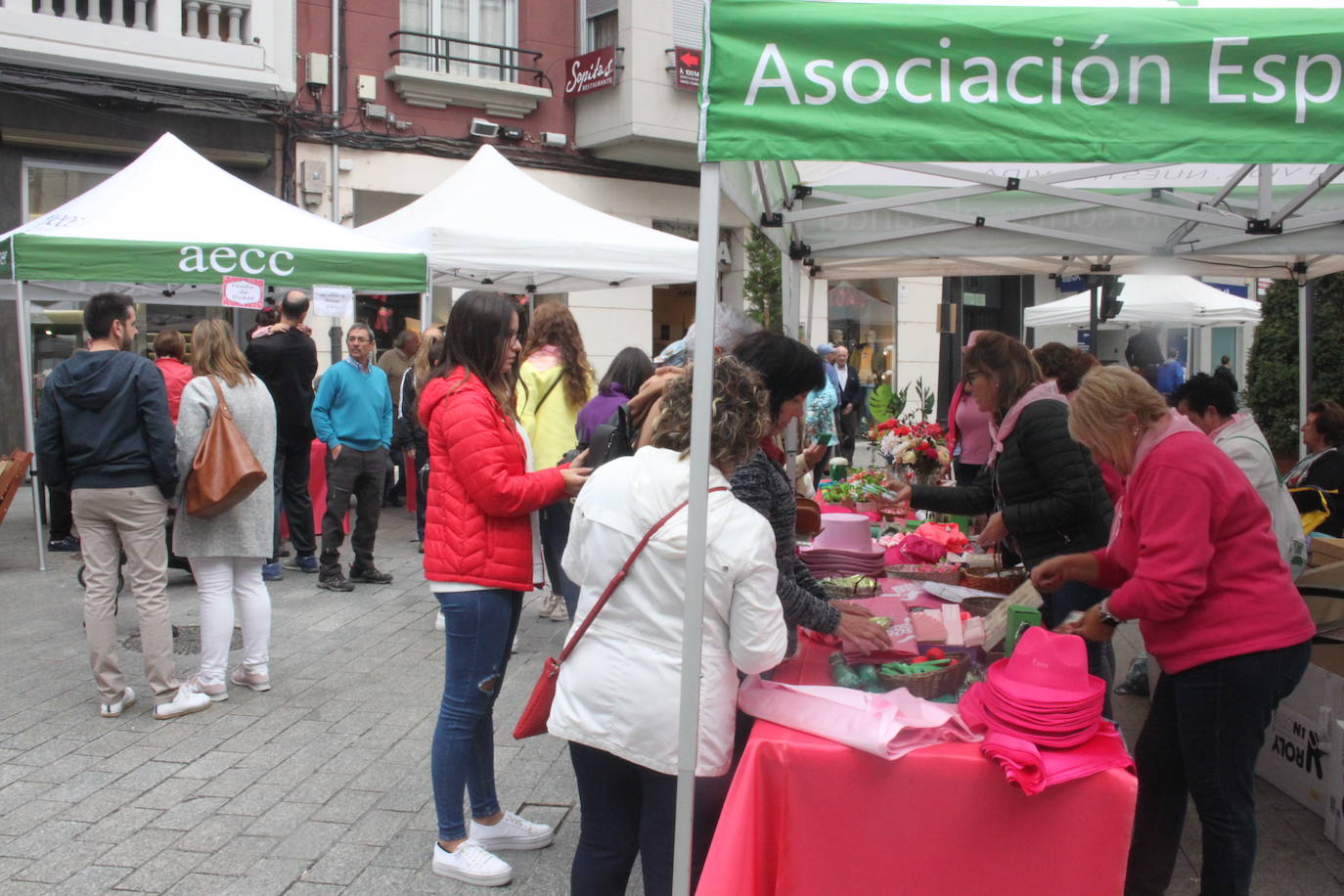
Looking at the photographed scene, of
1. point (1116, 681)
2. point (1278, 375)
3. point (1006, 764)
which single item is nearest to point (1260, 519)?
point (1006, 764)

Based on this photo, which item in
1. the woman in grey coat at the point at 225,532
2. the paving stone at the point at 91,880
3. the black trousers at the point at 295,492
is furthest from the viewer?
the black trousers at the point at 295,492

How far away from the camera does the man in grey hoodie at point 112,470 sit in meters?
4.41

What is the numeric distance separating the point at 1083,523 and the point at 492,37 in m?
12.8

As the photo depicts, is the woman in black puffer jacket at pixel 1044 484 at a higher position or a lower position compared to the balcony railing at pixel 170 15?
lower

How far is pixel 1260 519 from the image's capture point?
8.54ft

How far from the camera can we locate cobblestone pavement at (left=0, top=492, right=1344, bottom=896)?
10.9ft

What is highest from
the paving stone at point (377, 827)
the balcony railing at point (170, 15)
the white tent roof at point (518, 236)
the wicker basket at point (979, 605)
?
the balcony railing at point (170, 15)

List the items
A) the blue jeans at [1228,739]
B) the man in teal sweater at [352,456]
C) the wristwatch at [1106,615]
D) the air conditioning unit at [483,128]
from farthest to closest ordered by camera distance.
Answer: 1. the air conditioning unit at [483,128]
2. the man in teal sweater at [352,456]
3. the wristwatch at [1106,615]
4. the blue jeans at [1228,739]

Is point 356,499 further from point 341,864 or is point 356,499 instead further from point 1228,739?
point 1228,739

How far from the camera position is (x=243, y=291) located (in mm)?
7164

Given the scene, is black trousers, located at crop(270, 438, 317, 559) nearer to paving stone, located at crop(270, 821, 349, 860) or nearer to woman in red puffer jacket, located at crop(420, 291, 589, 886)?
paving stone, located at crop(270, 821, 349, 860)

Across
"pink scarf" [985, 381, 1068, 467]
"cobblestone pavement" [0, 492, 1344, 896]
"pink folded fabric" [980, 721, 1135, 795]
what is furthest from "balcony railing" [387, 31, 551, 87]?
"pink folded fabric" [980, 721, 1135, 795]

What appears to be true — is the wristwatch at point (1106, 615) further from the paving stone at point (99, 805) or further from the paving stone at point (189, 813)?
the paving stone at point (99, 805)

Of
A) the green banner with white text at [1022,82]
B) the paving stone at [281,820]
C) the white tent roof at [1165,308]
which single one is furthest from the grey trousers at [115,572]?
the white tent roof at [1165,308]
